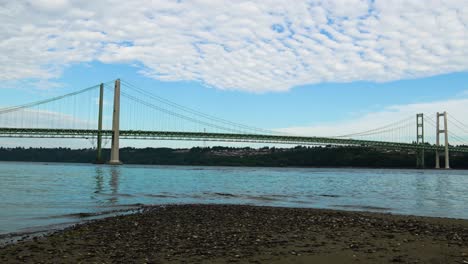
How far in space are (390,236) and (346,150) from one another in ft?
378

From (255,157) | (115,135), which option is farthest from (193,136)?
(255,157)

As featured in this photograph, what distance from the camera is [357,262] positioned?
23.4 ft

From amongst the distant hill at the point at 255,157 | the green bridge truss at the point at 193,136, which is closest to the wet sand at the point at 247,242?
the green bridge truss at the point at 193,136

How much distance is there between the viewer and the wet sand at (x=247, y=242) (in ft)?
24.2

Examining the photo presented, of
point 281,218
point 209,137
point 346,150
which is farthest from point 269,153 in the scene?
point 281,218

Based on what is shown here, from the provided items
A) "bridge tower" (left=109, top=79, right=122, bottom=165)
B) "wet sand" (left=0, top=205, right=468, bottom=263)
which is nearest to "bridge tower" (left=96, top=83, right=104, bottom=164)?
"bridge tower" (left=109, top=79, right=122, bottom=165)

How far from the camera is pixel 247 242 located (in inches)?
345

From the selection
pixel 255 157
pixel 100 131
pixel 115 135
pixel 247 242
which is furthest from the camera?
pixel 255 157

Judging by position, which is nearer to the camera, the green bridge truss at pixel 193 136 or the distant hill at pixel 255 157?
the green bridge truss at pixel 193 136

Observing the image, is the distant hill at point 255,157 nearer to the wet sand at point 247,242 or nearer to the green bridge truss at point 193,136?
the green bridge truss at point 193,136

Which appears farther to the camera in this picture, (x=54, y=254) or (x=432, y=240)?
(x=432, y=240)

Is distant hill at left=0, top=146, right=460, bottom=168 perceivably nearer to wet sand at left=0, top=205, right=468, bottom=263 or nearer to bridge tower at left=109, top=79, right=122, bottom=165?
bridge tower at left=109, top=79, right=122, bottom=165

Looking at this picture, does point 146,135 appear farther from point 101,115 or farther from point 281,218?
point 281,218

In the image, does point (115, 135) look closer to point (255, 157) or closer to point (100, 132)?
point (100, 132)
